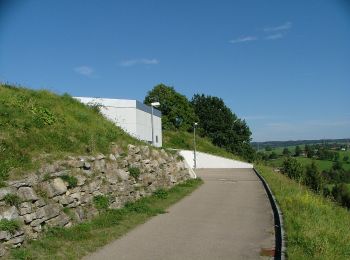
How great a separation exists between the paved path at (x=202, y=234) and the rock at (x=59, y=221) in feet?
4.71

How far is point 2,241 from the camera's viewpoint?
8.77 metres

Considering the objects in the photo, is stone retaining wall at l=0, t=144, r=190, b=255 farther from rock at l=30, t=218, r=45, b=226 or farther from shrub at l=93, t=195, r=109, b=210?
shrub at l=93, t=195, r=109, b=210

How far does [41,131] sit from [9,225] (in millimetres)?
5581

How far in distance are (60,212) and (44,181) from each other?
0.86 metres

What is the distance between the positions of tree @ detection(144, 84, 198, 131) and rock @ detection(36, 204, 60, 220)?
60.1 meters

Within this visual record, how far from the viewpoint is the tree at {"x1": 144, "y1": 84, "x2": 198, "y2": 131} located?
237 ft

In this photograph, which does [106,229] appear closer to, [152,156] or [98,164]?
[98,164]

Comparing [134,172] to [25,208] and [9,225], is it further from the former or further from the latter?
[9,225]

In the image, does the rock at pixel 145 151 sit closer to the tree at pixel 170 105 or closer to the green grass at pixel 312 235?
the green grass at pixel 312 235

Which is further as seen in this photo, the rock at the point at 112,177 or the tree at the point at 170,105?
the tree at the point at 170,105

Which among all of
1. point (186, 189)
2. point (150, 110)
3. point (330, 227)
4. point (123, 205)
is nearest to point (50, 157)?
point (123, 205)

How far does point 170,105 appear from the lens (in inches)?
2869

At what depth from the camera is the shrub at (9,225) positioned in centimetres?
888

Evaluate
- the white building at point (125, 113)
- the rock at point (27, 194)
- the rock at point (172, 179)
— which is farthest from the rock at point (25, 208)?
the white building at point (125, 113)
